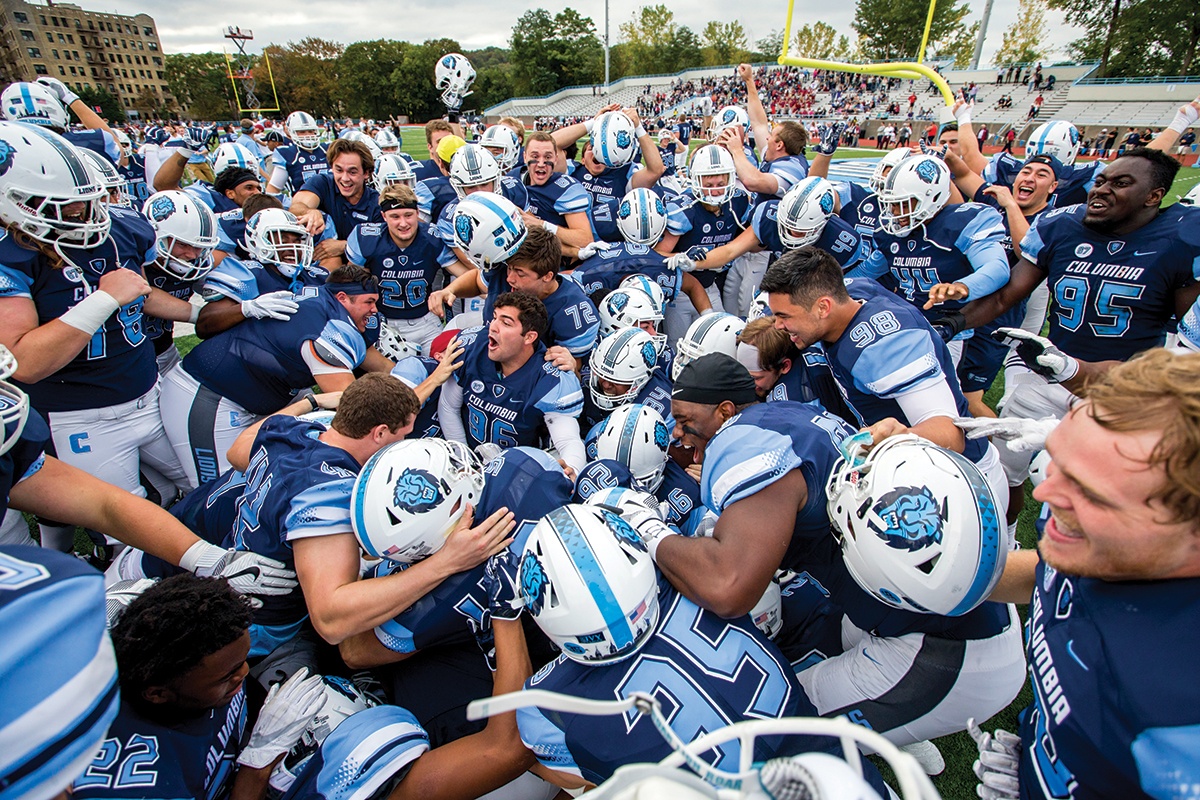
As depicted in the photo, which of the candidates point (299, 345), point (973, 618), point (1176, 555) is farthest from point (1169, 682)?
point (299, 345)

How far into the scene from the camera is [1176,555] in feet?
4.00

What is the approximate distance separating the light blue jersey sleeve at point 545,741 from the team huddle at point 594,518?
2 centimetres

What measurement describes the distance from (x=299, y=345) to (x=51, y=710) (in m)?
3.25

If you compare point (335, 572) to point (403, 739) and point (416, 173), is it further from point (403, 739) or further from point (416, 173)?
point (416, 173)

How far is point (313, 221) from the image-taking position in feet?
19.2

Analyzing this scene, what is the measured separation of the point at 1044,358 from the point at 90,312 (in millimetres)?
5195

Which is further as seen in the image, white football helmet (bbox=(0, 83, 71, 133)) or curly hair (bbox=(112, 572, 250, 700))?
white football helmet (bbox=(0, 83, 71, 133))

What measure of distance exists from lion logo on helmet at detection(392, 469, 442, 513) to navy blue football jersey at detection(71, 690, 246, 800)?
87 cm

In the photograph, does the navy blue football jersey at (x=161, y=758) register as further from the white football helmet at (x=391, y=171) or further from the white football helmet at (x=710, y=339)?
the white football helmet at (x=391, y=171)

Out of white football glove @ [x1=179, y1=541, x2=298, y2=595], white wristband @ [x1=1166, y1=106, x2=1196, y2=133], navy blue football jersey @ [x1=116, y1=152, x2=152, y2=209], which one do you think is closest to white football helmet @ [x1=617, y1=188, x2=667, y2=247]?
white football glove @ [x1=179, y1=541, x2=298, y2=595]

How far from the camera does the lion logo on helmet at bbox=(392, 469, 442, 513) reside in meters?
2.23

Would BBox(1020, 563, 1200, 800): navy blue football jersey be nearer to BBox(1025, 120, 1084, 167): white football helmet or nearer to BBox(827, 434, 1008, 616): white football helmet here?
BBox(827, 434, 1008, 616): white football helmet

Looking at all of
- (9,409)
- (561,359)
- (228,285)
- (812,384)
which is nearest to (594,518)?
(9,409)

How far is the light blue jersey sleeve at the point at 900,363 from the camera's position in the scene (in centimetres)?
291
